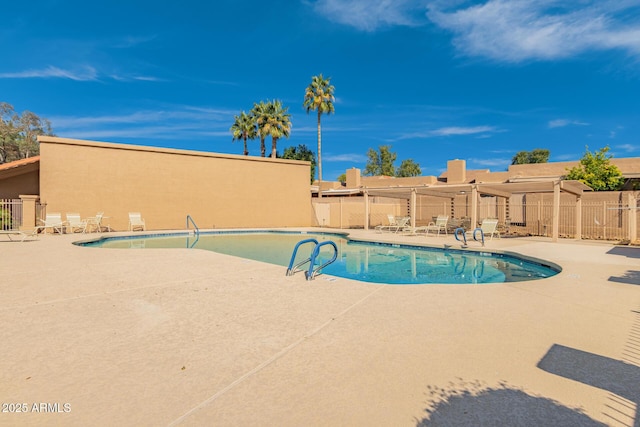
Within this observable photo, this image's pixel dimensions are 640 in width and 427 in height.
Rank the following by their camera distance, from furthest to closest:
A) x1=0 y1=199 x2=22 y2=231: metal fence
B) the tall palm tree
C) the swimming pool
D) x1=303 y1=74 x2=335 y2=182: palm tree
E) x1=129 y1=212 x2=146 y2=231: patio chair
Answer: the tall palm tree
x1=303 y1=74 x2=335 y2=182: palm tree
x1=129 y1=212 x2=146 y2=231: patio chair
x1=0 y1=199 x2=22 y2=231: metal fence
the swimming pool

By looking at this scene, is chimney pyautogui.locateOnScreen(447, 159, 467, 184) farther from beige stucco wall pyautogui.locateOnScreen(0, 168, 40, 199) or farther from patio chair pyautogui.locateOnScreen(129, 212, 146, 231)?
beige stucco wall pyautogui.locateOnScreen(0, 168, 40, 199)

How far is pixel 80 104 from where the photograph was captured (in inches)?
1277

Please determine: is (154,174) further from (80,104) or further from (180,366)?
(80,104)

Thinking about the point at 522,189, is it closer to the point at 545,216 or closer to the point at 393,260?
the point at 545,216

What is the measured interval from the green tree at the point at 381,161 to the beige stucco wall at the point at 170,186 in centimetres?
3118

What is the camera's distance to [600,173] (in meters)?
21.0

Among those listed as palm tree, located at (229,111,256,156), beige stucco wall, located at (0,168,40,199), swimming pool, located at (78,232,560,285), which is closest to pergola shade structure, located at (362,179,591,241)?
swimming pool, located at (78,232,560,285)

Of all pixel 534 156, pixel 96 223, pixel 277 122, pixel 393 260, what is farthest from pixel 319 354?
pixel 534 156

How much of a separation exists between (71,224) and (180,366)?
50.9ft

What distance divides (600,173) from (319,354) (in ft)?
83.2

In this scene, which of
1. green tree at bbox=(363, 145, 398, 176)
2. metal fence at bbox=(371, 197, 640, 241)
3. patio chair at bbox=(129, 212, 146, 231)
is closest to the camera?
metal fence at bbox=(371, 197, 640, 241)

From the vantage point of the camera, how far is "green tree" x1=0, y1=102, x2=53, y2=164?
37.5 metres

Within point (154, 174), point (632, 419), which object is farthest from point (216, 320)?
point (154, 174)

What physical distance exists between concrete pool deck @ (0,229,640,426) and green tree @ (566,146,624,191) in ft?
65.7
